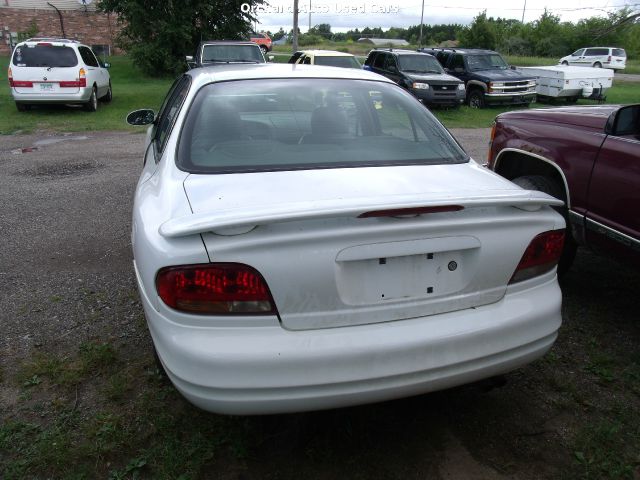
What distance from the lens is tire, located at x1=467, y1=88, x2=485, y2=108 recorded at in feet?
56.1

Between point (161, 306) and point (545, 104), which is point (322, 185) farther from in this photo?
point (545, 104)

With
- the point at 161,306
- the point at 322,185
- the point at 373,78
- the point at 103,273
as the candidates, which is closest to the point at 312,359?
the point at 161,306

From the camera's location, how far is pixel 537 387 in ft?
9.93

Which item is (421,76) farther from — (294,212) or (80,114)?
(294,212)

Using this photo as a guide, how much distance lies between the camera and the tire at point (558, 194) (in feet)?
13.2

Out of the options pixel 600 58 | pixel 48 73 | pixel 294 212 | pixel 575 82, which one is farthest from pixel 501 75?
pixel 600 58

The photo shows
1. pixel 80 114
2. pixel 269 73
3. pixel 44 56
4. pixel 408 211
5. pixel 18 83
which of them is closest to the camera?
pixel 408 211

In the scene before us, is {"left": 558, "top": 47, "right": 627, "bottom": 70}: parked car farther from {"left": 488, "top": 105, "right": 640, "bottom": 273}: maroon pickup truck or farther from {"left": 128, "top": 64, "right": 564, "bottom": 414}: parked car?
{"left": 128, "top": 64, "right": 564, "bottom": 414}: parked car

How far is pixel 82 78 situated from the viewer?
13.5 meters

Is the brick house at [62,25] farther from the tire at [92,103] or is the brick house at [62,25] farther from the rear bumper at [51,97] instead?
the rear bumper at [51,97]

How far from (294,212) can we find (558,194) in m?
2.72

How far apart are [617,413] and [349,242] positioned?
1.82 metres

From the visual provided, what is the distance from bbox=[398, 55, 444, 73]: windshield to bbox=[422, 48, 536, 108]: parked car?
126 cm

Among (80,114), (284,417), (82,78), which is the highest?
(82,78)
